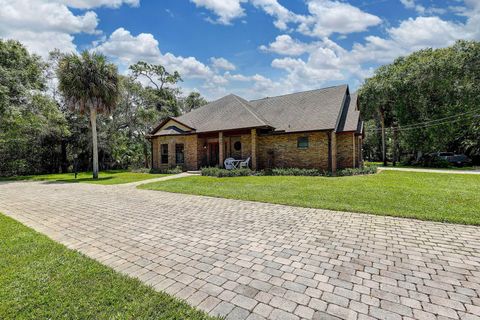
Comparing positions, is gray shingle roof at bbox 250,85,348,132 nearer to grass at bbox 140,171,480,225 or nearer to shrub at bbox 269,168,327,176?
Result: shrub at bbox 269,168,327,176

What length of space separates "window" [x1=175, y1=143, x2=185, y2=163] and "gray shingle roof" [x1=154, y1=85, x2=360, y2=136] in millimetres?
A: 1317

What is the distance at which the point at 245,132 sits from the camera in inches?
679

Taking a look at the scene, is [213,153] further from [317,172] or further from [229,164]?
[317,172]

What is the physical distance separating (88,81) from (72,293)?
16.8 metres

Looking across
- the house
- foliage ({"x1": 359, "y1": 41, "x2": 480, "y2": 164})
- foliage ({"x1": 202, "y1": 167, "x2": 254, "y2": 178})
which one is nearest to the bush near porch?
foliage ({"x1": 202, "y1": 167, "x2": 254, "y2": 178})

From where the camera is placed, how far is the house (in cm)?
1558

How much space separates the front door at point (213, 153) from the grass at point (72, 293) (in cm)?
1551

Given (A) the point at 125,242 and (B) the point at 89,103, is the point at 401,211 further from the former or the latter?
(B) the point at 89,103

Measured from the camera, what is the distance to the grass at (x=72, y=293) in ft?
7.83

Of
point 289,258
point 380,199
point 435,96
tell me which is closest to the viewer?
point 289,258

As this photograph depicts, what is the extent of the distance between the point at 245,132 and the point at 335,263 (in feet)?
46.8

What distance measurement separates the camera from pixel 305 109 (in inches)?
702

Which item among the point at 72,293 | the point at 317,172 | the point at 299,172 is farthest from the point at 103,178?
the point at 72,293

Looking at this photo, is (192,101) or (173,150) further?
(192,101)
